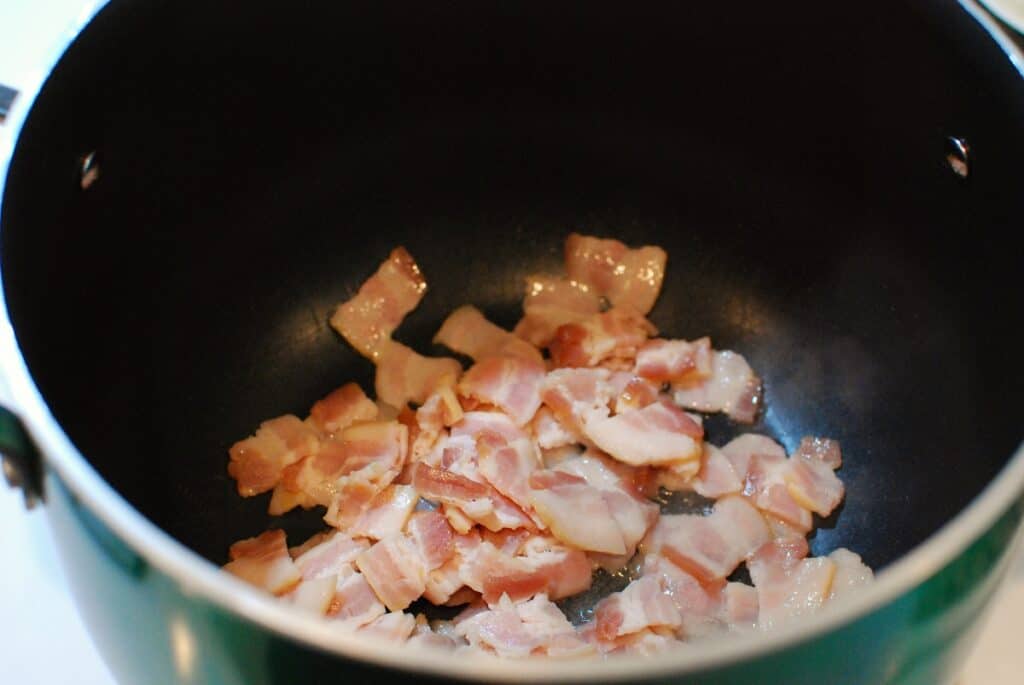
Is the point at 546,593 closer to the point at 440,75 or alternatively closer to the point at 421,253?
Result: the point at 421,253

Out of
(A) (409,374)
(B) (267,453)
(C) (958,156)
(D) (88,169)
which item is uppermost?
(C) (958,156)

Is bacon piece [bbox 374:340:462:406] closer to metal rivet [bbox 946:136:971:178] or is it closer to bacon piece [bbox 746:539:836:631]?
bacon piece [bbox 746:539:836:631]

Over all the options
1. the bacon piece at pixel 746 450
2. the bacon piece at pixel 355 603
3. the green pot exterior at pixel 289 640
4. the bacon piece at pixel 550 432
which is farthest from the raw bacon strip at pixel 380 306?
the green pot exterior at pixel 289 640

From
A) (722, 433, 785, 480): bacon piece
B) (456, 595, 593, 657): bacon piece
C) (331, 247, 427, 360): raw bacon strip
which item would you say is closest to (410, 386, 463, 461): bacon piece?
(331, 247, 427, 360): raw bacon strip

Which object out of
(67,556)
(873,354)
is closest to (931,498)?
(873,354)

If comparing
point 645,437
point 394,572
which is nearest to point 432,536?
point 394,572

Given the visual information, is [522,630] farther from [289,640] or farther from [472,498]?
[289,640]

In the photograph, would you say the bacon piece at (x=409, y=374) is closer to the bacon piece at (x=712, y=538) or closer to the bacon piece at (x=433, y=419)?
the bacon piece at (x=433, y=419)
